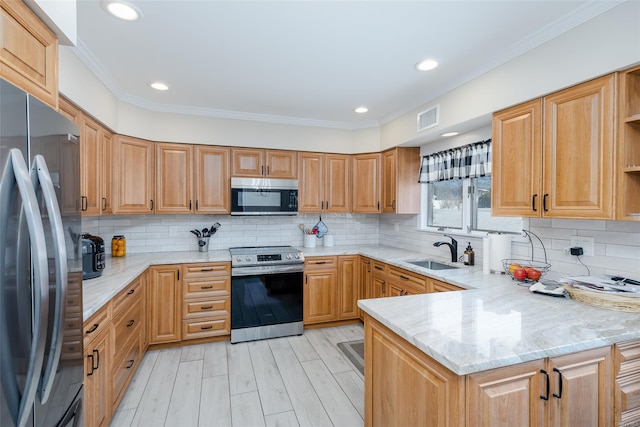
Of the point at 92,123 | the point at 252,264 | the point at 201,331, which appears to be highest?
the point at 92,123

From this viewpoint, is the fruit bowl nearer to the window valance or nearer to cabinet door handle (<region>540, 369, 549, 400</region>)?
the window valance

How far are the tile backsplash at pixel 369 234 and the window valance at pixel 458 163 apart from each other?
0.60 m

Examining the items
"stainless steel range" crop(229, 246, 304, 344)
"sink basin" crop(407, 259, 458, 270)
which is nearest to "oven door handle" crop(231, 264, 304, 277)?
"stainless steel range" crop(229, 246, 304, 344)

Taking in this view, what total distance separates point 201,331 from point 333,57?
9.51 feet

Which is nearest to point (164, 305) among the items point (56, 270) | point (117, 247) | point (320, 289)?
point (117, 247)

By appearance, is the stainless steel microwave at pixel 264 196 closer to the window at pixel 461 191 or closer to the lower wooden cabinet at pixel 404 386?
the window at pixel 461 191

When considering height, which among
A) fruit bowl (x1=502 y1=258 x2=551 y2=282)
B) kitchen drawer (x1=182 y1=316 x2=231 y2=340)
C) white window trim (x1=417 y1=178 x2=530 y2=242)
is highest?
white window trim (x1=417 y1=178 x2=530 y2=242)

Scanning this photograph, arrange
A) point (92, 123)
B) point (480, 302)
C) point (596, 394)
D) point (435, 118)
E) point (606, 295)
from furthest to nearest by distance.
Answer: point (435, 118) → point (92, 123) → point (480, 302) → point (606, 295) → point (596, 394)

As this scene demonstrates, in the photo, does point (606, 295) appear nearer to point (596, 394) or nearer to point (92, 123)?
point (596, 394)

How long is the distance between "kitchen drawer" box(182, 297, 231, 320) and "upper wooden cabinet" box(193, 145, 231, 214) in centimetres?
98

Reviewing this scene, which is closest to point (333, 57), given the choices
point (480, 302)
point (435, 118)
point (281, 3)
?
point (281, 3)

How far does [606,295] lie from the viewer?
1.65 m

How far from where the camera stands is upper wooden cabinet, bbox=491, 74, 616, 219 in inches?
68.9

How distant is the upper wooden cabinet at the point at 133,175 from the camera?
3.08 meters
